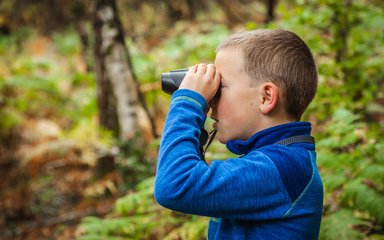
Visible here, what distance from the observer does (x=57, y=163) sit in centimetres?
589

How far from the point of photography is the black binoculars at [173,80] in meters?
1.37

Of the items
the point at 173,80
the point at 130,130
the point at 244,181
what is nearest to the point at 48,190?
the point at 130,130

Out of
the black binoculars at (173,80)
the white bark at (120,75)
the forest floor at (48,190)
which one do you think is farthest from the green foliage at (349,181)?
the forest floor at (48,190)

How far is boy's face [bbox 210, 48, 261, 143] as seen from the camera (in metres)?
→ 1.32

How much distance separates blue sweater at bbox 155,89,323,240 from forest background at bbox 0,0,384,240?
79cm

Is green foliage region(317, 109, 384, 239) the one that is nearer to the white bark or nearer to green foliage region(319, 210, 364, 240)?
green foliage region(319, 210, 364, 240)

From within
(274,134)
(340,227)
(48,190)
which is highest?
(274,134)

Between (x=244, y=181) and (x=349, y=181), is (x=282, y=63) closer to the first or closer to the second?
(x=244, y=181)

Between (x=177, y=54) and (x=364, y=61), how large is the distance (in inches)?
207

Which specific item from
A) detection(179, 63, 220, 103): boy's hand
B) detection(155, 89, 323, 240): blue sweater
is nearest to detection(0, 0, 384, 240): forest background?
detection(155, 89, 323, 240): blue sweater

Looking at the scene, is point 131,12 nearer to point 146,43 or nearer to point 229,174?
point 146,43

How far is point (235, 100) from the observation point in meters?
1.33

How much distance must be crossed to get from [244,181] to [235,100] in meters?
Result: 0.30

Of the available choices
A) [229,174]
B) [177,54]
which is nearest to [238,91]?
[229,174]
